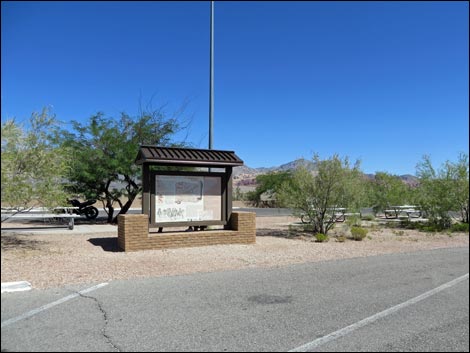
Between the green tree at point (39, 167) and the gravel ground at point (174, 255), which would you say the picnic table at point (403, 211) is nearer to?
the gravel ground at point (174, 255)

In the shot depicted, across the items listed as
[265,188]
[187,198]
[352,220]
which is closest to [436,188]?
[352,220]

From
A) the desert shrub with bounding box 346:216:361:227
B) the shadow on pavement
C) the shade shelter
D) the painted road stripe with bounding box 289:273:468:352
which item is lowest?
the painted road stripe with bounding box 289:273:468:352

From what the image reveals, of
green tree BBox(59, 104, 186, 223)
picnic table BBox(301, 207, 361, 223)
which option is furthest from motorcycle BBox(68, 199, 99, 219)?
picnic table BBox(301, 207, 361, 223)

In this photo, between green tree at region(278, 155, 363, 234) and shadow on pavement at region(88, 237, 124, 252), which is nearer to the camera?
shadow on pavement at region(88, 237, 124, 252)

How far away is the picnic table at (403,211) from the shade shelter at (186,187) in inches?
285

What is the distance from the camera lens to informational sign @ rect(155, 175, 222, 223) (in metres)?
10.5

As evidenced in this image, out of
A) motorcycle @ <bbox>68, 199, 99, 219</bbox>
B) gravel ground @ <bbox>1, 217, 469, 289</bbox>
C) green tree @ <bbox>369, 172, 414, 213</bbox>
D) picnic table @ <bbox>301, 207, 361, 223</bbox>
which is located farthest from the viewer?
green tree @ <bbox>369, 172, 414, 213</bbox>

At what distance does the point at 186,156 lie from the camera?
1035 cm

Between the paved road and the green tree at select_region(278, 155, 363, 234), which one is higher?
the green tree at select_region(278, 155, 363, 234)

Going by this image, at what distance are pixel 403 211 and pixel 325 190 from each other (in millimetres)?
6799

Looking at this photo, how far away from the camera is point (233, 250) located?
395 inches

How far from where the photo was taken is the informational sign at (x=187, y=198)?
10.5 meters

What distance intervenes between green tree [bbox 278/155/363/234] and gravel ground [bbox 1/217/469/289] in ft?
3.27

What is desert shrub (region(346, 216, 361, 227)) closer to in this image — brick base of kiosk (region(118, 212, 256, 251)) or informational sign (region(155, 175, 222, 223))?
brick base of kiosk (region(118, 212, 256, 251))
